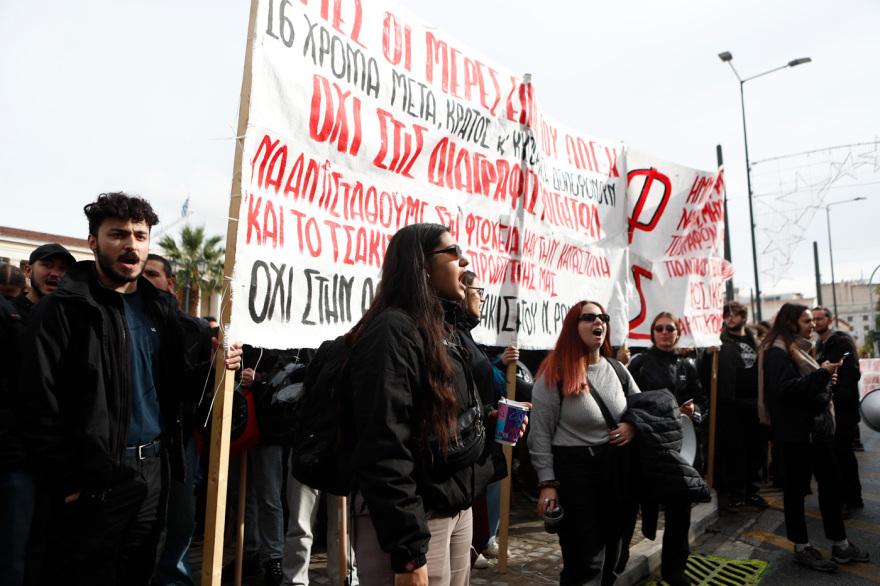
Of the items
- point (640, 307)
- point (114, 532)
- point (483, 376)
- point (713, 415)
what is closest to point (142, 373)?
point (114, 532)

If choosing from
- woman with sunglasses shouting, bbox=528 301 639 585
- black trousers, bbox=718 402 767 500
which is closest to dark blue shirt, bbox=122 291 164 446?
woman with sunglasses shouting, bbox=528 301 639 585

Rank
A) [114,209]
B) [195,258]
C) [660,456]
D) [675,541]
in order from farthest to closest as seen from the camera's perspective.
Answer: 1. [195,258]
2. [675,541]
3. [660,456]
4. [114,209]

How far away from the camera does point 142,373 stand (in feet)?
8.48

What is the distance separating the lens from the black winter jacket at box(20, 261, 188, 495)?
7.42 feet

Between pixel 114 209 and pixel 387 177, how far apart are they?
154 centimetres

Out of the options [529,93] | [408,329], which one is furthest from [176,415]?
[529,93]

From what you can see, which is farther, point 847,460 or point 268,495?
point 847,460

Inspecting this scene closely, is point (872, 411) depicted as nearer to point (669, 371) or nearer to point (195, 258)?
point (669, 371)

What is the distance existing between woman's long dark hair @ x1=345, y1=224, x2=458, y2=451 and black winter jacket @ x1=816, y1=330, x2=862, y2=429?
5.18 meters

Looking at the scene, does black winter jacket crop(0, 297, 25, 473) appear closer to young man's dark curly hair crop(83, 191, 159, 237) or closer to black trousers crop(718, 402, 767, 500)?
young man's dark curly hair crop(83, 191, 159, 237)

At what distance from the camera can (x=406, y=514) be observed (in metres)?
1.83

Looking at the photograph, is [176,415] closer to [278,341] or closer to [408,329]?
[278,341]

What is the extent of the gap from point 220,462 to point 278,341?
61 cm

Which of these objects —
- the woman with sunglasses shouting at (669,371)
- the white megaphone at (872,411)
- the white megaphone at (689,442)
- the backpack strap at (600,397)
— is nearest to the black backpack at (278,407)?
the backpack strap at (600,397)
